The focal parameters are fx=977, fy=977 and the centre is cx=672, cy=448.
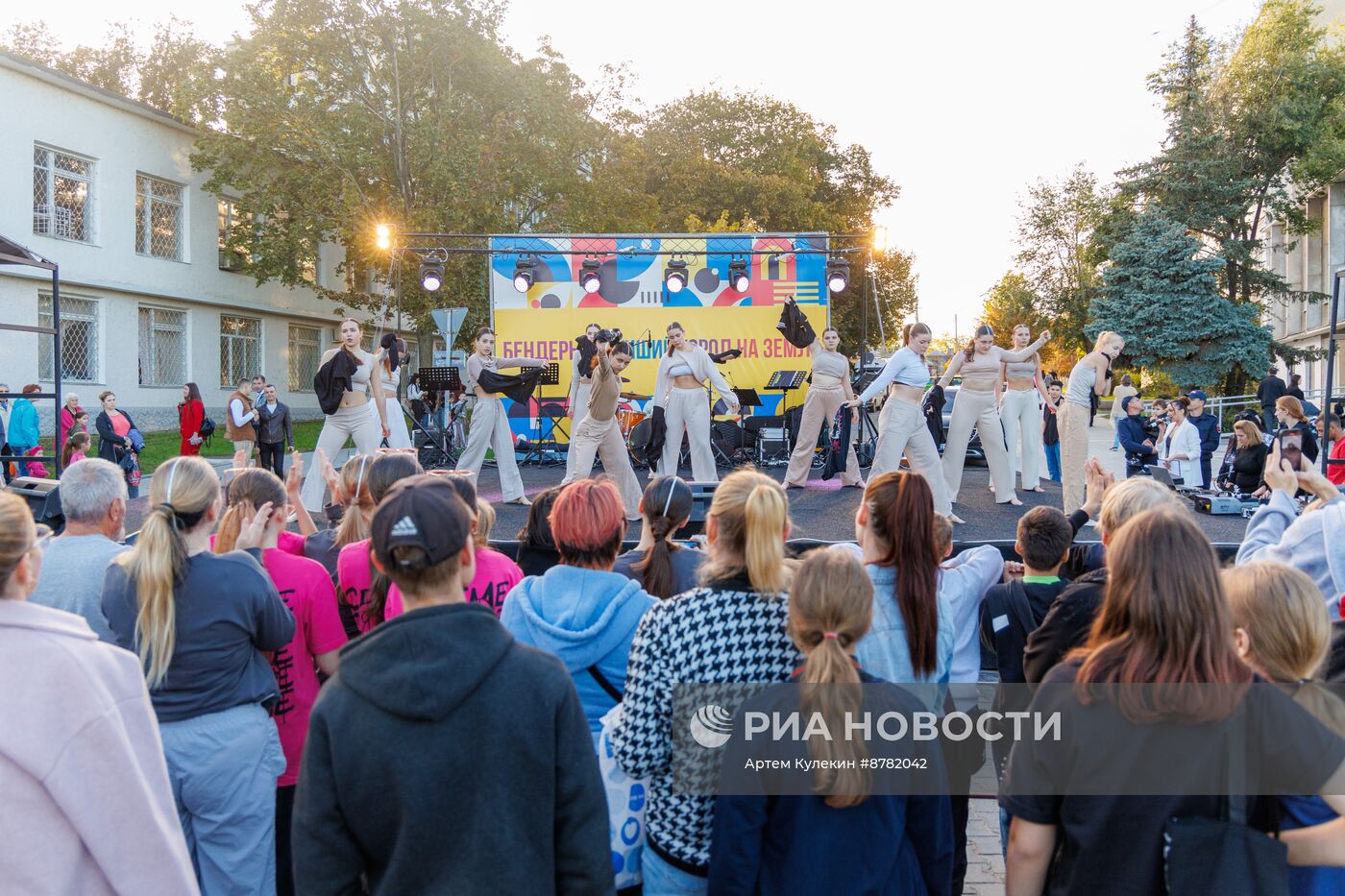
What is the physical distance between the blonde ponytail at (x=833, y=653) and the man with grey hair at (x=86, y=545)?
6.59 ft

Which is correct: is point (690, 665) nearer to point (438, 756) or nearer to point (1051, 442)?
point (438, 756)

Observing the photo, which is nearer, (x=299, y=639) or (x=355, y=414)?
(x=299, y=639)

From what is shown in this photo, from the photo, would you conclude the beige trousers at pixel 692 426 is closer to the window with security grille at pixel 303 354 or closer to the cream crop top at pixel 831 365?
the cream crop top at pixel 831 365

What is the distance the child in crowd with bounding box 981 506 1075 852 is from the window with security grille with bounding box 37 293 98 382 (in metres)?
22.8

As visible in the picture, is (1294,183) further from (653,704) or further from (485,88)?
(653,704)

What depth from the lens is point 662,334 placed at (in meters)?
16.2

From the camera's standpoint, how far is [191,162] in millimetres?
24094

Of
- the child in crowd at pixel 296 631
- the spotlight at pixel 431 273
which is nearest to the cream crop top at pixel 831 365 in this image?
the spotlight at pixel 431 273

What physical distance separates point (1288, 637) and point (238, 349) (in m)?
28.8

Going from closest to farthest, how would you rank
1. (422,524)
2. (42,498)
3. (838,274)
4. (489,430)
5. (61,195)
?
(422,524) → (42,498) → (489,430) → (838,274) → (61,195)

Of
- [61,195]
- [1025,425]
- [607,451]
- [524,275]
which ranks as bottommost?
[607,451]

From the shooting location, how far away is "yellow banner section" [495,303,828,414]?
52.4 ft

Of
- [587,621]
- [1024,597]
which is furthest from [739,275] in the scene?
[587,621]

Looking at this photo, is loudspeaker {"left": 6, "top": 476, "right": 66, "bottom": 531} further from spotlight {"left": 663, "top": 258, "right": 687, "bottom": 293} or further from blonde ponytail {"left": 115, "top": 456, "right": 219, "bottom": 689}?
spotlight {"left": 663, "top": 258, "right": 687, "bottom": 293}
